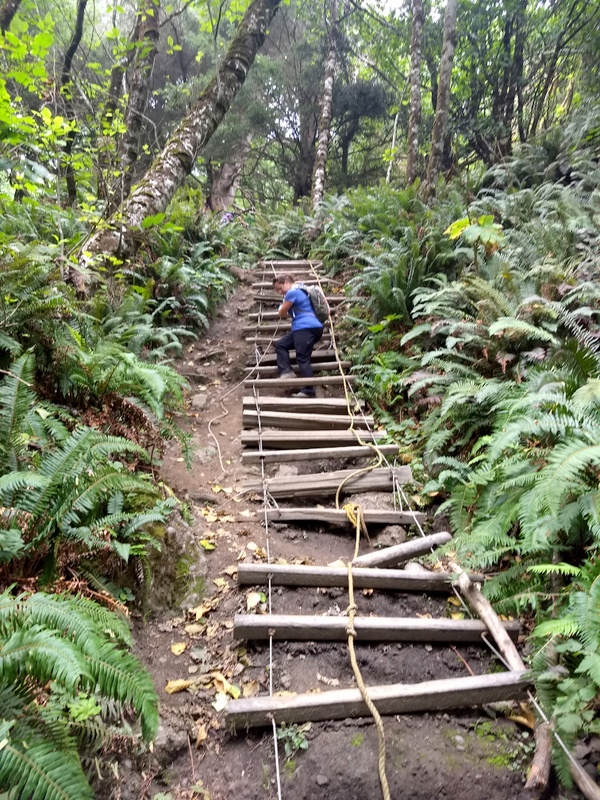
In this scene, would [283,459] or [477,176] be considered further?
[477,176]

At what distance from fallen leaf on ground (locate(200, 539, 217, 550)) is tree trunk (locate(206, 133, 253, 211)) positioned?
15925 millimetres

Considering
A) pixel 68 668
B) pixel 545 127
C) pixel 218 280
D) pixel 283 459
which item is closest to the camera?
pixel 68 668

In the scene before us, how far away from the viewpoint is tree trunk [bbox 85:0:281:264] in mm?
6496

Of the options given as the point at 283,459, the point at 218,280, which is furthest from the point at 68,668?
the point at 218,280

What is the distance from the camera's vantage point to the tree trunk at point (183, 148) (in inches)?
256

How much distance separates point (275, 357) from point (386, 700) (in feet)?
17.8

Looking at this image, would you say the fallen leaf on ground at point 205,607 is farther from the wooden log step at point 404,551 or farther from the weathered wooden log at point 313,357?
the weathered wooden log at point 313,357

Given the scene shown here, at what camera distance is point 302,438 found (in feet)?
17.5

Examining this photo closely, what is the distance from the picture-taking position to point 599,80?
10297 millimetres

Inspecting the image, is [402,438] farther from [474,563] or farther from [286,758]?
[286,758]

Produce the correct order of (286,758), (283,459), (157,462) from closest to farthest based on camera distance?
(286,758) < (157,462) < (283,459)

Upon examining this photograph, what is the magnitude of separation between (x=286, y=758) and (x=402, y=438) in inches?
134

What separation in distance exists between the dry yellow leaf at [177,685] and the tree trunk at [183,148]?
5.01 m

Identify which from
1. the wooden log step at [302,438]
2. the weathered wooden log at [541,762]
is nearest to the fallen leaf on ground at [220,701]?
the weathered wooden log at [541,762]
